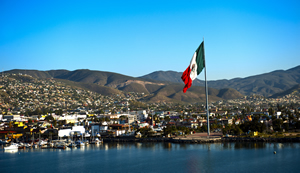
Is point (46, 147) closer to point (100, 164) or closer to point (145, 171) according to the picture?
point (100, 164)

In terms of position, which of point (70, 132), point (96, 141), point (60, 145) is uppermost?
point (70, 132)

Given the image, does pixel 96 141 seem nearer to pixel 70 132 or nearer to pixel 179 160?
pixel 70 132

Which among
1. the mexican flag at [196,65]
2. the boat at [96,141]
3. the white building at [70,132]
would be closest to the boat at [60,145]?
the boat at [96,141]

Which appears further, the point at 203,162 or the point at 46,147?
the point at 46,147

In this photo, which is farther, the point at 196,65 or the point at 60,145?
the point at 60,145

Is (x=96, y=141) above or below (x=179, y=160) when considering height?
above

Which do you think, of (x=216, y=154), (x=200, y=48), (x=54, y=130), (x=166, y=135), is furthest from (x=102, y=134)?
(x=200, y=48)

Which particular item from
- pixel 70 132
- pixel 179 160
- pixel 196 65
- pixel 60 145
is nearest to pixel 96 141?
pixel 60 145

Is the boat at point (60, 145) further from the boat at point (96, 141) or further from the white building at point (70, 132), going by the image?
the white building at point (70, 132)
